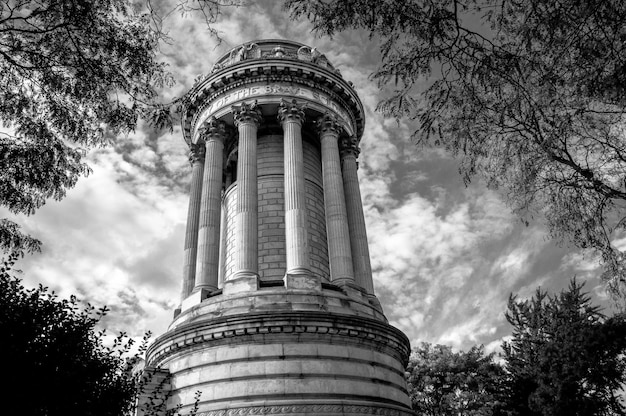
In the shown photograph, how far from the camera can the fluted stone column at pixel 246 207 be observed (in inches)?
867

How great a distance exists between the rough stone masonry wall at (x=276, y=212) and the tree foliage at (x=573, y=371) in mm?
16915

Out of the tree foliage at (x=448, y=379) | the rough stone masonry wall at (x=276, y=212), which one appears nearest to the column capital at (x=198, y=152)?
the rough stone masonry wall at (x=276, y=212)

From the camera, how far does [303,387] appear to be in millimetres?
18547

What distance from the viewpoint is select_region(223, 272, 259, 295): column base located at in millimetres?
21625

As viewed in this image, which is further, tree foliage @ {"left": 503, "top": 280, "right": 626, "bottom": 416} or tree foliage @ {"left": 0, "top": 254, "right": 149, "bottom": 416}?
tree foliage @ {"left": 503, "top": 280, "right": 626, "bottom": 416}

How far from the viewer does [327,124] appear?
1107 inches

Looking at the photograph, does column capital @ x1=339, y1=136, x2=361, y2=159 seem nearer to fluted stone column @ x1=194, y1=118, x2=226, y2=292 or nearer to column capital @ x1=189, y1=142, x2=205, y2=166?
fluted stone column @ x1=194, y1=118, x2=226, y2=292

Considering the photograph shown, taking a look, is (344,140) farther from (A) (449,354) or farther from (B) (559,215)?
(A) (449,354)

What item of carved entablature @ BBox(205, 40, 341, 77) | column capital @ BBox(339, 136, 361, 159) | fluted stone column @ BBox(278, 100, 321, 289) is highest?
carved entablature @ BBox(205, 40, 341, 77)

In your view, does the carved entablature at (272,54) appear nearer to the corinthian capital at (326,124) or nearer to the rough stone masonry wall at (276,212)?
the corinthian capital at (326,124)

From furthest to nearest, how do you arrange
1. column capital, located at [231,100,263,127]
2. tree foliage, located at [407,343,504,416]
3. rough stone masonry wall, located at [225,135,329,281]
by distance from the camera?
tree foliage, located at [407,343,504,416] → column capital, located at [231,100,263,127] → rough stone masonry wall, located at [225,135,329,281]

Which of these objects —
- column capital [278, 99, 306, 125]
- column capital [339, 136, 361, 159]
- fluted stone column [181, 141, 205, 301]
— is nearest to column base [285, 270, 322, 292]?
fluted stone column [181, 141, 205, 301]

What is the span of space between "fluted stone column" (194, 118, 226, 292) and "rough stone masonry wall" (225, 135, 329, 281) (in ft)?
4.03

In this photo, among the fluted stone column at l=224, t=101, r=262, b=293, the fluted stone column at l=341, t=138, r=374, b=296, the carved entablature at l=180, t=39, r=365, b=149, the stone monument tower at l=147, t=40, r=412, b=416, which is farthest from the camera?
the carved entablature at l=180, t=39, r=365, b=149
